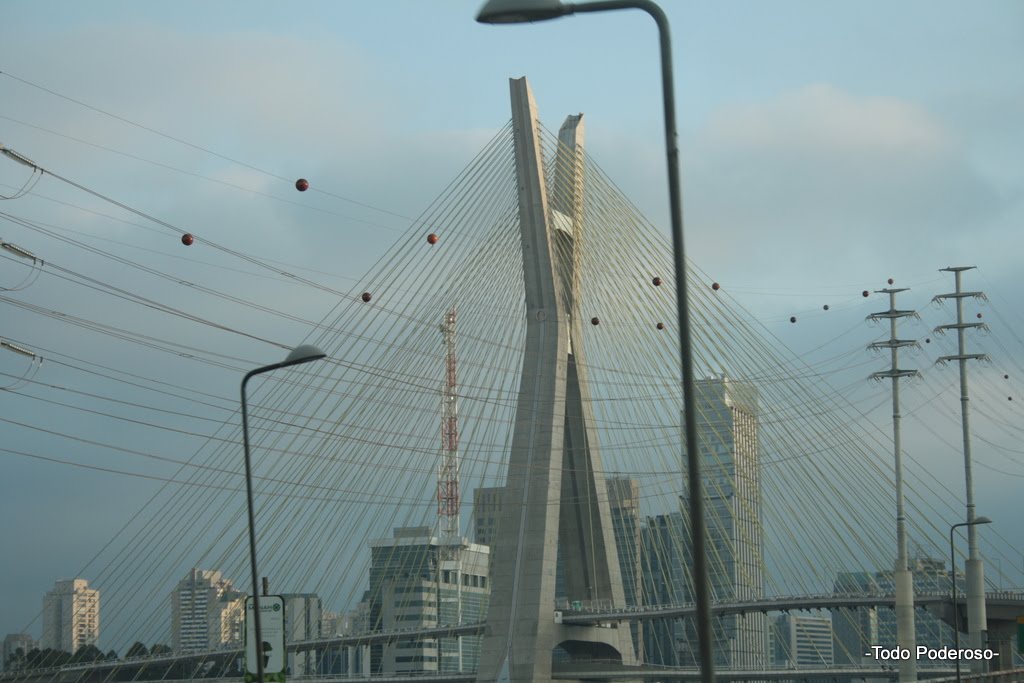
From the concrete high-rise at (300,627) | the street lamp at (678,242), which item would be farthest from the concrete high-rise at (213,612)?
the street lamp at (678,242)

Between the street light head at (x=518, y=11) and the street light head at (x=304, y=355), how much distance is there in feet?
31.6

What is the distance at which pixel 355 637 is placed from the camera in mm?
56406

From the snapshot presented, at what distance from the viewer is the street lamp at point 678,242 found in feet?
39.5

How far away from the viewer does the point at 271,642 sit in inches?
881

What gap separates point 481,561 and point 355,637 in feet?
259

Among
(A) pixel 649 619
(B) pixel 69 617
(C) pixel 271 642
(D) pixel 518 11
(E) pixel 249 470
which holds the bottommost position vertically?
(B) pixel 69 617

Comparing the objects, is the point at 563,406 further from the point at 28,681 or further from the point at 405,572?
the point at 405,572

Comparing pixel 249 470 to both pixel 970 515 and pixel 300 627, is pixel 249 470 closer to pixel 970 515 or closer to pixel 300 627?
pixel 970 515

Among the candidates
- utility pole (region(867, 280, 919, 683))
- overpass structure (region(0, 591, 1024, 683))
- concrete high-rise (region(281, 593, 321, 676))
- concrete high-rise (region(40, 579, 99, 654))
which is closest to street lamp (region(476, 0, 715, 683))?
concrete high-rise (region(281, 593, 321, 676))

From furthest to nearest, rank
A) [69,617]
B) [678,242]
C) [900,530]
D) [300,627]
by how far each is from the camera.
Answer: [69,617], [300,627], [900,530], [678,242]

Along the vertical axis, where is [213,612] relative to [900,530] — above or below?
below

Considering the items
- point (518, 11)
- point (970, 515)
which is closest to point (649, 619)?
point (970, 515)

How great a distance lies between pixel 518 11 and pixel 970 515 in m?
42.4

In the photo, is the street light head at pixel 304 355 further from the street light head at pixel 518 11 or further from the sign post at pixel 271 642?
the street light head at pixel 518 11
